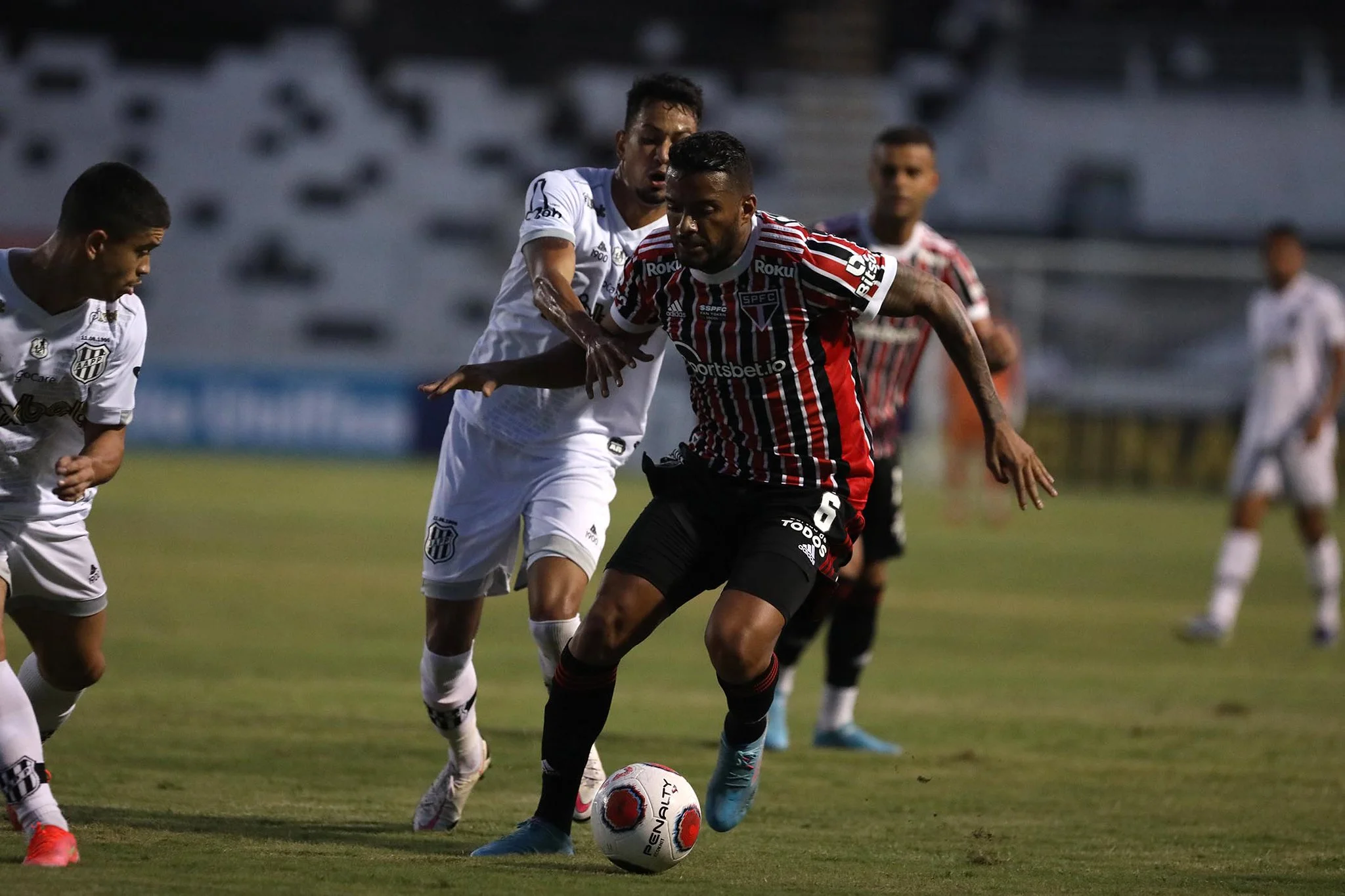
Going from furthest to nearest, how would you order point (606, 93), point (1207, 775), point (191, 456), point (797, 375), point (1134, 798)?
point (606, 93)
point (191, 456)
point (1207, 775)
point (1134, 798)
point (797, 375)

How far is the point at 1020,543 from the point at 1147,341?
9816 mm

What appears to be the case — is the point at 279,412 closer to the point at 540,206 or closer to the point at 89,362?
the point at 540,206

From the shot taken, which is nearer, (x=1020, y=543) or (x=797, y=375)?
(x=797, y=375)

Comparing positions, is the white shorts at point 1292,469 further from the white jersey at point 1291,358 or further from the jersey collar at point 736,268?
the jersey collar at point 736,268

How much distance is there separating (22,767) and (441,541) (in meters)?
1.62

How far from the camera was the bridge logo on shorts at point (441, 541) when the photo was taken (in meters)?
5.86

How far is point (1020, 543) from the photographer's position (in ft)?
60.6

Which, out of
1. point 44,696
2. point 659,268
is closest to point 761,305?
point 659,268

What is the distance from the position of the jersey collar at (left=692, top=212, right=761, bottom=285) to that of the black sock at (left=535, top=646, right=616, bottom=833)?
1.15 m

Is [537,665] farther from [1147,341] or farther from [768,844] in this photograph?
[1147,341]

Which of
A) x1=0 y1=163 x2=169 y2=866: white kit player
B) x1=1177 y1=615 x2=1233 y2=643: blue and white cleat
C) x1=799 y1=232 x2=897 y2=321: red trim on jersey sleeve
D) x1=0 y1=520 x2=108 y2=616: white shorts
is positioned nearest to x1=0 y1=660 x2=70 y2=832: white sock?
x1=0 y1=163 x2=169 y2=866: white kit player

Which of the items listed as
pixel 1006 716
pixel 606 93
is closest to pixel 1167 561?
pixel 1006 716

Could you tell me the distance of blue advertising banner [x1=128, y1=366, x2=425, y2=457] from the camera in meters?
26.5

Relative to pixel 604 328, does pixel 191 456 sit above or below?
below
